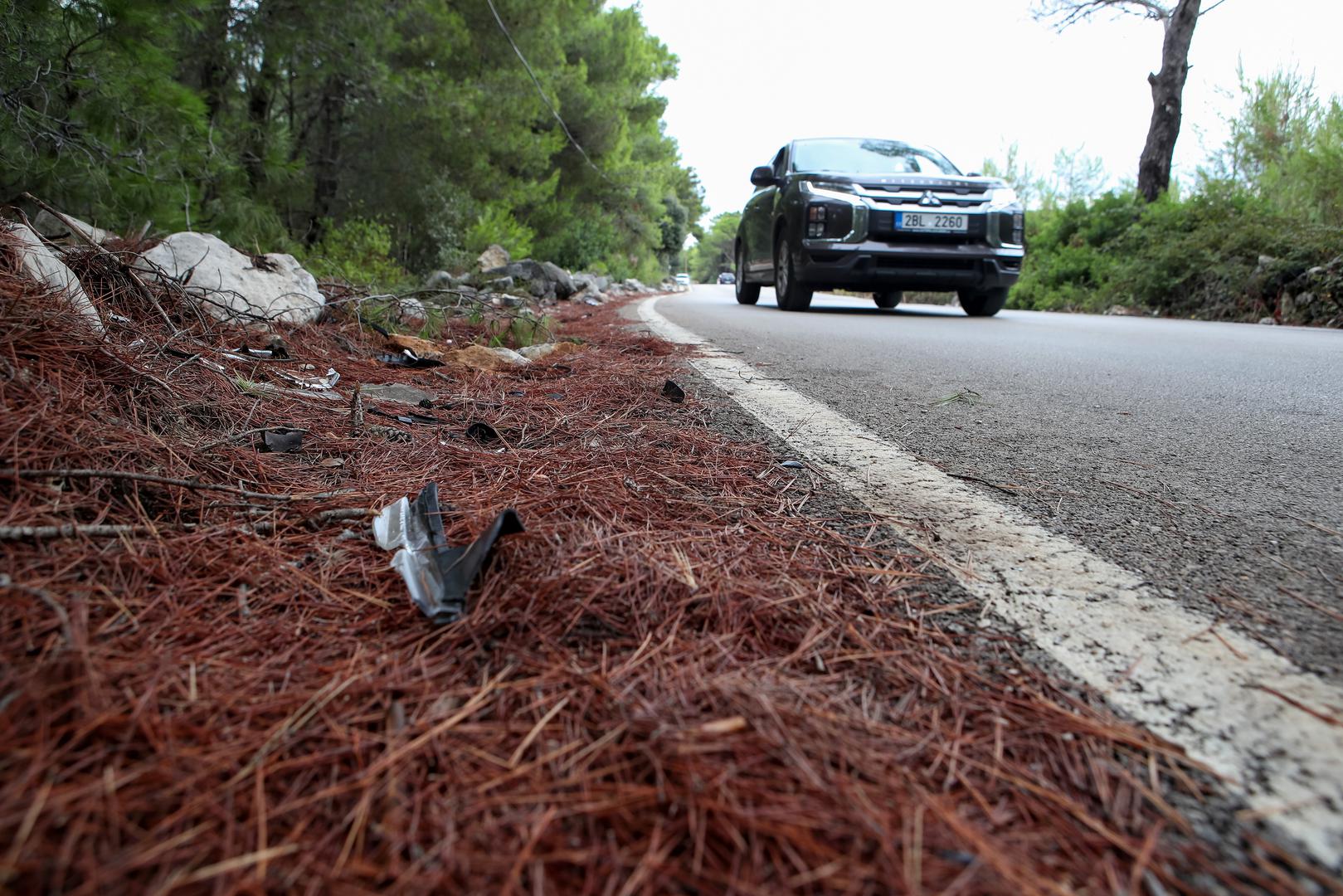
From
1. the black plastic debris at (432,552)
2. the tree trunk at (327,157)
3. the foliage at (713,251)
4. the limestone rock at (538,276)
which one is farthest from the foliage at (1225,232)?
the foliage at (713,251)

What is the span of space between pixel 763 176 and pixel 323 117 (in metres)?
7.79

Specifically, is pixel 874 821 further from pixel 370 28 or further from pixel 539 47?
pixel 539 47

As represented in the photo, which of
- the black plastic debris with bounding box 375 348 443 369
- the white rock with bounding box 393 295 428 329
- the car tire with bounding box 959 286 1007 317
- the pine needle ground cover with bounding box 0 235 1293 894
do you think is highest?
the car tire with bounding box 959 286 1007 317

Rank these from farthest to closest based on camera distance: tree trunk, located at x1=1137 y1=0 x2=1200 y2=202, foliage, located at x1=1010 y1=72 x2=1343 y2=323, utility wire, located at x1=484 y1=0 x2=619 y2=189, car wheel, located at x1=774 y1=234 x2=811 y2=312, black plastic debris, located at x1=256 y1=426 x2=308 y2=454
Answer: tree trunk, located at x1=1137 y1=0 x2=1200 y2=202, utility wire, located at x1=484 y1=0 x2=619 y2=189, foliage, located at x1=1010 y1=72 x2=1343 y2=323, car wheel, located at x1=774 y1=234 x2=811 y2=312, black plastic debris, located at x1=256 y1=426 x2=308 y2=454

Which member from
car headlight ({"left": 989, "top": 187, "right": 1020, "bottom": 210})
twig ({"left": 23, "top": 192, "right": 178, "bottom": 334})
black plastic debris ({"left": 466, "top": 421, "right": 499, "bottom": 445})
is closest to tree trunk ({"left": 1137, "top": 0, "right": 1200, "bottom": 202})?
car headlight ({"left": 989, "top": 187, "right": 1020, "bottom": 210})

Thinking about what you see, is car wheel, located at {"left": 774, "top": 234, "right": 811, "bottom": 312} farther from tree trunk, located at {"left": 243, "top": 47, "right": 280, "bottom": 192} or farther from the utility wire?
tree trunk, located at {"left": 243, "top": 47, "right": 280, "bottom": 192}

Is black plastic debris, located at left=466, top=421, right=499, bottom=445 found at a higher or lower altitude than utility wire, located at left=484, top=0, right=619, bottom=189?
lower

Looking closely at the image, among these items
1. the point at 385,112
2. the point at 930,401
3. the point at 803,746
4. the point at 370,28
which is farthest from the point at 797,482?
the point at 385,112

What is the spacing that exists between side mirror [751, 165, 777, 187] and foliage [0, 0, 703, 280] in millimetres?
4261

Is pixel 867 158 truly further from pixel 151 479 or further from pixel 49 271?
pixel 151 479

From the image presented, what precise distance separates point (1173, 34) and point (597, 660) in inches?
721

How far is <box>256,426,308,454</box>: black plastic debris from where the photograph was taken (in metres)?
2.07

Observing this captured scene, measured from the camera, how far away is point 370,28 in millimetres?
8516

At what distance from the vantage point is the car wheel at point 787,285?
8930 millimetres
